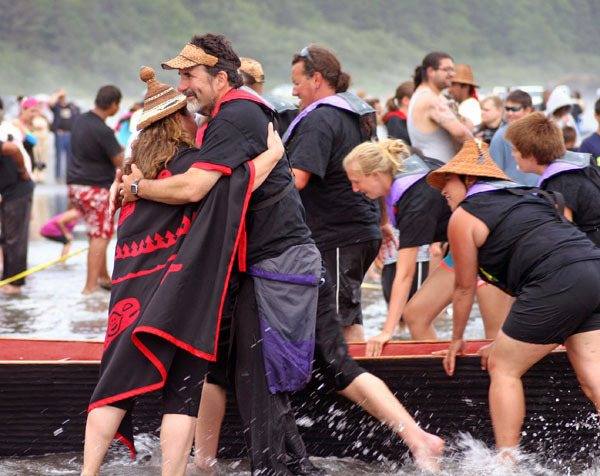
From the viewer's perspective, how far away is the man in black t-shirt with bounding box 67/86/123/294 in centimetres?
980

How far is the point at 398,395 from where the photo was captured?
190 inches

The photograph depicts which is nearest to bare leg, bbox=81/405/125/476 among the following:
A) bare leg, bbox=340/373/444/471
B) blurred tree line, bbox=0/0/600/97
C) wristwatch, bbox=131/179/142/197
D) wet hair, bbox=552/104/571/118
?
wristwatch, bbox=131/179/142/197

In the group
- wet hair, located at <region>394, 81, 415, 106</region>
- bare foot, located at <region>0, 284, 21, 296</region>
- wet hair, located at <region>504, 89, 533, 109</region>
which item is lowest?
bare foot, located at <region>0, 284, 21, 296</region>

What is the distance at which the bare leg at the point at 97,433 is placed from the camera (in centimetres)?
410

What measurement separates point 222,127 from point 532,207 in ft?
4.69

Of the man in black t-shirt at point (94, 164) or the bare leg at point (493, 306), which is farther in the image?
the man in black t-shirt at point (94, 164)

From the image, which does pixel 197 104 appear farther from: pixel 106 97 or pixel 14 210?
pixel 14 210

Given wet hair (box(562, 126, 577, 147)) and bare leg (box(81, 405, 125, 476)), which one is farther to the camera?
wet hair (box(562, 126, 577, 147))

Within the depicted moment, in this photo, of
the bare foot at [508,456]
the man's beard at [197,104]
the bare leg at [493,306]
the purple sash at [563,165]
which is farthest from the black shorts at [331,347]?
the bare leg at [493,306]

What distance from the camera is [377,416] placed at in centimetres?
463

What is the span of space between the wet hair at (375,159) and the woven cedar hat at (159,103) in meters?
1.39

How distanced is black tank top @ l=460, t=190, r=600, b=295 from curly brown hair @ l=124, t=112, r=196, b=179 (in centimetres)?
127

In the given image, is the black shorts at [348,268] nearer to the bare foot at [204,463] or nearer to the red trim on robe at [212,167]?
the bare foot at [204,463]

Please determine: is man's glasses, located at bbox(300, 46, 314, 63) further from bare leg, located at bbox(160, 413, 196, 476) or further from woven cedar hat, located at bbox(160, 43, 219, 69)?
bare leg, located at bbox(160, 413, 196, 476)
